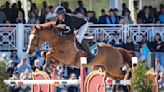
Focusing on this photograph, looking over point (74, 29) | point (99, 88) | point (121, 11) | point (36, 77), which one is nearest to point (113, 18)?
point (121, 11)

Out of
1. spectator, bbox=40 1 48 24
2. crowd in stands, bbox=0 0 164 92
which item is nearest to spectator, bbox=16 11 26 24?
crowd in stands, bbox=0 0 164 92

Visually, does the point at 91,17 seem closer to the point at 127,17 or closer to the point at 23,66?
the point at 127,17

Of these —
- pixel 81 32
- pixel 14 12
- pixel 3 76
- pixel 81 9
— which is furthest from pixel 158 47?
pixel 3 76

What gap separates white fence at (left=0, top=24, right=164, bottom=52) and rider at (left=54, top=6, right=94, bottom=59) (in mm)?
4499

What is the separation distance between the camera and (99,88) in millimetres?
14484

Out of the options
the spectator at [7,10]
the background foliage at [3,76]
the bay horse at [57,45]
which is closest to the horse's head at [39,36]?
the bay horse at [57,45]

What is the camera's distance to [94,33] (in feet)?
75.9

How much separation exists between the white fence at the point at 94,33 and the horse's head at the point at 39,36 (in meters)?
4.86

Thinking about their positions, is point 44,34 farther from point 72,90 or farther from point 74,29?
point 72,90

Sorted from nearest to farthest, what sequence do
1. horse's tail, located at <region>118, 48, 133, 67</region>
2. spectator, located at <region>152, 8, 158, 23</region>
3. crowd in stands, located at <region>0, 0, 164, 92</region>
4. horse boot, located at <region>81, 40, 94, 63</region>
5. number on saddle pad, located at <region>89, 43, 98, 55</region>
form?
1. horse boot, located at <region>81, 40, 94, 63</region>
2. number on saddle pad, located at <region>89, 43, 98, 55</region>
3. horse's tail, located at <region>118, 48, 133, 67</region>
4. crowd in stands, located at <region>0, 0, 164, 92</region>
5. spectator, located at <region>152, 8, 158, 23</region>

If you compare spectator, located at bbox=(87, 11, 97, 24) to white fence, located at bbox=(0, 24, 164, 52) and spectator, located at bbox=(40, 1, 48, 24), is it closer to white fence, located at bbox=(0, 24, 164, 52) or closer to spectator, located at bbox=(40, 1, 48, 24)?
white fence, located at bbox=(0, 24, 164, 52)

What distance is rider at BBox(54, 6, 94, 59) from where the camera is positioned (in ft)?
57.6

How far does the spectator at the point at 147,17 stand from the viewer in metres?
23.8

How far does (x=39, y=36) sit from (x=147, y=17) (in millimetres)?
6766
